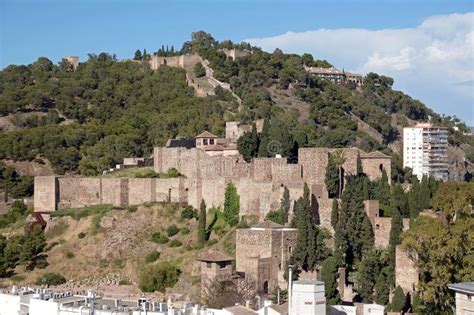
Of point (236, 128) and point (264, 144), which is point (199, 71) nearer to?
point (236, 128)

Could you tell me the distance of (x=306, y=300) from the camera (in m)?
25.0

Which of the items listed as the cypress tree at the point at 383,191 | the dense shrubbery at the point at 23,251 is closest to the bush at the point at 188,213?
the dense shrubbery at the point at 23,251

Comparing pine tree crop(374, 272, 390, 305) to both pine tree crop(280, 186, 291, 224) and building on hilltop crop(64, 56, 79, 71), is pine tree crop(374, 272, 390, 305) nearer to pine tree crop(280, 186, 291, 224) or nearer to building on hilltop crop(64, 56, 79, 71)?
pine tree crop(280, 186, 291, 224)

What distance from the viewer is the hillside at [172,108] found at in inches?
2192

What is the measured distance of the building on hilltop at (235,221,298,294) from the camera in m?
33.9

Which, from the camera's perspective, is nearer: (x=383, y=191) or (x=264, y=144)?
(x=383, y=191)

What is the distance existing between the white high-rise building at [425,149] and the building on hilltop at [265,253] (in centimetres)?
3136

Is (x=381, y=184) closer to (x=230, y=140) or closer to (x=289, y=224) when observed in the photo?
(x=289, y=224)

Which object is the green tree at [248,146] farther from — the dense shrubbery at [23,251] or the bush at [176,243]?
the dense shrubbery at [23,251]

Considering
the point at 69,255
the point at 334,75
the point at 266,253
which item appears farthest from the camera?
the point at 334,75

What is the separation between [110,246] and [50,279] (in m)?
2.89

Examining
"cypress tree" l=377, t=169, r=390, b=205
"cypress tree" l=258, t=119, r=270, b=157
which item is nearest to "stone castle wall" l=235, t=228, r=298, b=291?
"cypress tree" l=377, t=169, r=390, b=205

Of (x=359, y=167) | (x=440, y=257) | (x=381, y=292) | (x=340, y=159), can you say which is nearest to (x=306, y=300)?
(x=440, y=257)

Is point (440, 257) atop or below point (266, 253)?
atop
